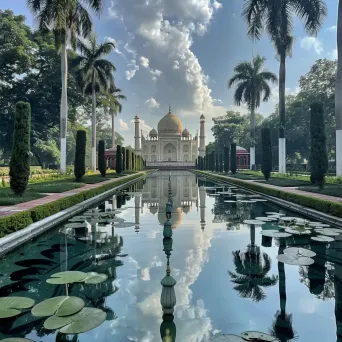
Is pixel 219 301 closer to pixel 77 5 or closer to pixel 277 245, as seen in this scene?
pixel 277 245

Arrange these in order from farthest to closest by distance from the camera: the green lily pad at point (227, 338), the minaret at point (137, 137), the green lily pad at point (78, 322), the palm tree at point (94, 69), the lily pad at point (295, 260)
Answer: the minaret at point (137, 137) → the palm tree at point (94, 69) → the lily pad at point (295, 260) → the green lily pad at point (78, 322) → the green lily pad at point (227, 338)

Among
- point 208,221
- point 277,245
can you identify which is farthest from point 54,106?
point 277,245

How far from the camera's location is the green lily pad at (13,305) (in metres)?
3.68

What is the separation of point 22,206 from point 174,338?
8.00 meters

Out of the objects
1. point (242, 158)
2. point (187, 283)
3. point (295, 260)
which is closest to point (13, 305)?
point (187, 283)

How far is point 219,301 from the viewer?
4.23 m

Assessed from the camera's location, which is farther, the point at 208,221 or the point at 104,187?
the point at 104,187

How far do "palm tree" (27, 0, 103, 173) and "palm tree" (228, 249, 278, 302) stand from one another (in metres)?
19.8

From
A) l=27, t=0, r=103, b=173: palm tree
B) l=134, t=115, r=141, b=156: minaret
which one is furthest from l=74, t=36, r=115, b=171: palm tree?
l=134, t=115, r=141, b=156: minaret

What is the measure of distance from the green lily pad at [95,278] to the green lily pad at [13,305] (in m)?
0.84

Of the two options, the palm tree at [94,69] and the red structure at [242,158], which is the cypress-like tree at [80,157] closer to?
the palm tree at [94,69]

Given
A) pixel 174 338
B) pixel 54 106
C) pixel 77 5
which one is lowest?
pixel 174 338

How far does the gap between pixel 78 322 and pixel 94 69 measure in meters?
31.4

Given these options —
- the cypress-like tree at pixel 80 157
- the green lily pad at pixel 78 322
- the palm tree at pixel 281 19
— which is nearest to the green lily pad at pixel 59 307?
the green lily pad at pixel 78 322
